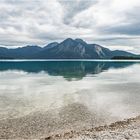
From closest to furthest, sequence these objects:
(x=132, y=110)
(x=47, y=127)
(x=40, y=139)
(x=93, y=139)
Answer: (x=93, y=139) → (x=40, y=139) → (x=47, y=127) → (x=132, y=110)

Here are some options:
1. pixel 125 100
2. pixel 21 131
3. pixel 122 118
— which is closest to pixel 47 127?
pixel 21 131

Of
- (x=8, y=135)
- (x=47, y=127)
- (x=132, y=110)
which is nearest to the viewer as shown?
(x=8, y=135)

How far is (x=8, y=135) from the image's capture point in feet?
75.8

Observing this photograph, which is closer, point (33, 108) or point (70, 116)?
point (70, 116)

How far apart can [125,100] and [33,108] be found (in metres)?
13.6

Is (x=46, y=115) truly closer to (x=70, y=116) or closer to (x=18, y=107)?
(x=70, y=116)

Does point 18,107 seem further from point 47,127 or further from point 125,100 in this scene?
point 125,100

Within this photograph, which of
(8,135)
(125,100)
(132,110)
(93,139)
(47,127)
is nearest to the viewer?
(93,139)

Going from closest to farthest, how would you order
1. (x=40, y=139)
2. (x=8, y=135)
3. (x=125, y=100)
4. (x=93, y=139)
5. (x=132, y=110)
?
(x=93, y=139), (x=40, y=139), (x=8, y=135), (x=132, y=110), (x=125, y=100)

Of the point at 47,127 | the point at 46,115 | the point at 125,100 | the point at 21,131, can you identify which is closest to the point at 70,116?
the point at 46,115

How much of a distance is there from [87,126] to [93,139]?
21.2ft

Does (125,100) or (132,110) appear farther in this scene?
(125,100)

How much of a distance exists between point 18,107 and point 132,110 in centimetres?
1380

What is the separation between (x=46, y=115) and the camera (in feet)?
97.4
